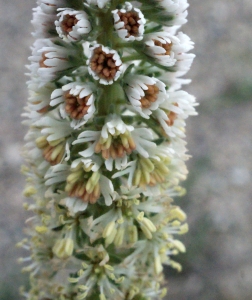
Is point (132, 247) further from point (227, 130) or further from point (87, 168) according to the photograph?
point (227, 130)

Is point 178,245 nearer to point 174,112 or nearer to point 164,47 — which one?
point 174,112

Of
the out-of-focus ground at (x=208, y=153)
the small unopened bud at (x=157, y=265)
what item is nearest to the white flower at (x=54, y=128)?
the small unopened bud at (x=157, y=265)

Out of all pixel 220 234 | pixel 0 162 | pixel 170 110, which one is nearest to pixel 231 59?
pixel 220 234

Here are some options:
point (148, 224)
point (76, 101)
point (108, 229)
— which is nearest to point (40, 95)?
point (76, 101)

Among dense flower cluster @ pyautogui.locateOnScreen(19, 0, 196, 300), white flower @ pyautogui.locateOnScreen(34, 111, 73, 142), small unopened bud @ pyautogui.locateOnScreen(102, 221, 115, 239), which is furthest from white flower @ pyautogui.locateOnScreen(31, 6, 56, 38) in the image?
small unopened bud @ pyautogui.locateOnScreen(102, 221, 115, 239)

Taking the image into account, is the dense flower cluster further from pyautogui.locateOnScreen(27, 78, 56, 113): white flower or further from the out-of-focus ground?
the out-of-focus ground

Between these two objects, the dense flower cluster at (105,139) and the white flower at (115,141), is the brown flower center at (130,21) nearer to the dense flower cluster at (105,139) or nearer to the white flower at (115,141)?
the dense flower cluster at (105,139)
